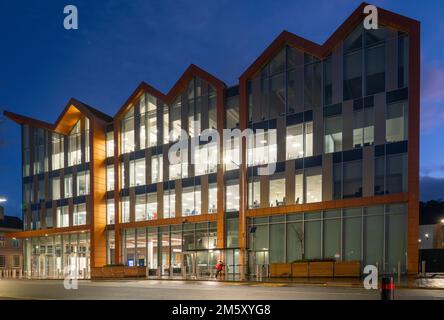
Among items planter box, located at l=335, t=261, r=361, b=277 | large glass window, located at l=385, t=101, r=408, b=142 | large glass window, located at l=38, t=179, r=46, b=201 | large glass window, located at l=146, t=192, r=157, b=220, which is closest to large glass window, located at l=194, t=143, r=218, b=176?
large glass window, located at l=146, t=192, r=157, b=220

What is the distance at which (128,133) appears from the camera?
4834cm

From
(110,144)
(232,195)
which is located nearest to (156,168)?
(110,144)

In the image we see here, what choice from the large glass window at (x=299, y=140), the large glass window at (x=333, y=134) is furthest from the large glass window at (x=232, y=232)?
the large glass window at (x=333, y=134)

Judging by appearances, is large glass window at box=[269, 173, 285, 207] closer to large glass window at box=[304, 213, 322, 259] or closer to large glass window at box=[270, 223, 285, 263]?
large glass window at box=[270, 223, 285, 263]

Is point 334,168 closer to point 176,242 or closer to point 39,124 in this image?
point 176,242

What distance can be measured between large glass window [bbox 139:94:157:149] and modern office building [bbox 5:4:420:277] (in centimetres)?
17

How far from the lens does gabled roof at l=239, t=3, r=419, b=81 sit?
31453 millimetres

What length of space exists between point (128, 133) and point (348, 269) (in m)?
28.4

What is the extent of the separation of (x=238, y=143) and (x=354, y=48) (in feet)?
39.6

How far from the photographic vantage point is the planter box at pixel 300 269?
2989cm

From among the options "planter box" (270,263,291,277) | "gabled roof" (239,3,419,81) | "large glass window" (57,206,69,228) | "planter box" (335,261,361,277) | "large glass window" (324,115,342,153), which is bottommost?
"planter box" (270,263,291,277)

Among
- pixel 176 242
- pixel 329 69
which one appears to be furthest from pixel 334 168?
pixel 176 242

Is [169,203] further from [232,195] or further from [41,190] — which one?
[41,190]

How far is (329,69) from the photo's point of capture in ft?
115
